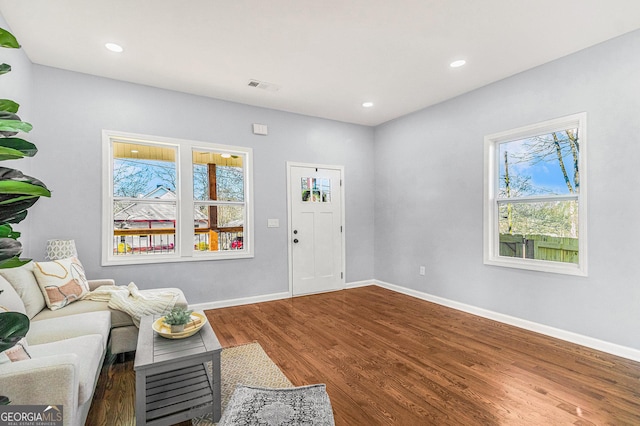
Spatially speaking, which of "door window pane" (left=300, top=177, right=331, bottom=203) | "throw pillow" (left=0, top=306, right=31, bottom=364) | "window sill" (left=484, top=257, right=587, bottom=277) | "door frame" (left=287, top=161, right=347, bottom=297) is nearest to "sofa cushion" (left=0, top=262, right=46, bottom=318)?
"throw pillow" (left=0, top=306, right=31, bottom=364)

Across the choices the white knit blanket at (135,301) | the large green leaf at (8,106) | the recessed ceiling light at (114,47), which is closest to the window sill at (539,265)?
the white knit blanket at (135,301)

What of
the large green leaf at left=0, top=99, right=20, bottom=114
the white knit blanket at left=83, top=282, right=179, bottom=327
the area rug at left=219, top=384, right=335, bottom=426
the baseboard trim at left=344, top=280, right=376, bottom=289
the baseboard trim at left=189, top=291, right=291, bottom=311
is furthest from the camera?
the baseboard trim at left=344, top=280, right=376, bottom=289

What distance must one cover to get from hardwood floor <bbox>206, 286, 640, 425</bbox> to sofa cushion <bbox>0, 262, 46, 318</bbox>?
62.2 inches

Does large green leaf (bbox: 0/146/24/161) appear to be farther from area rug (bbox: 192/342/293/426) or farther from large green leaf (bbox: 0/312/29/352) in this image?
area rug (bbox: 192/342/293/426)

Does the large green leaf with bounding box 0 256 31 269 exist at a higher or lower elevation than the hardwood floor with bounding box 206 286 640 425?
higher

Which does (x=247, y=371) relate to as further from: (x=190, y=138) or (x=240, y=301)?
(x=190, y=138)

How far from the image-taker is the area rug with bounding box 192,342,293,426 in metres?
2.30

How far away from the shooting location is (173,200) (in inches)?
161

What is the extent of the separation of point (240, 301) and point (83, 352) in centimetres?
269

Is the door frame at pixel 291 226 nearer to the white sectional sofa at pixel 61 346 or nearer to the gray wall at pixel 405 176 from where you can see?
the gray wall at pixel 405 176

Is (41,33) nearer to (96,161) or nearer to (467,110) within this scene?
(96,161)

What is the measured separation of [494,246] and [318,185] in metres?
2.70

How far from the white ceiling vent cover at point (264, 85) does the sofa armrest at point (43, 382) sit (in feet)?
10.9

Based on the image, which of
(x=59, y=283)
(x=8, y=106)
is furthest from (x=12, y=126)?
(x=59, y=283)
